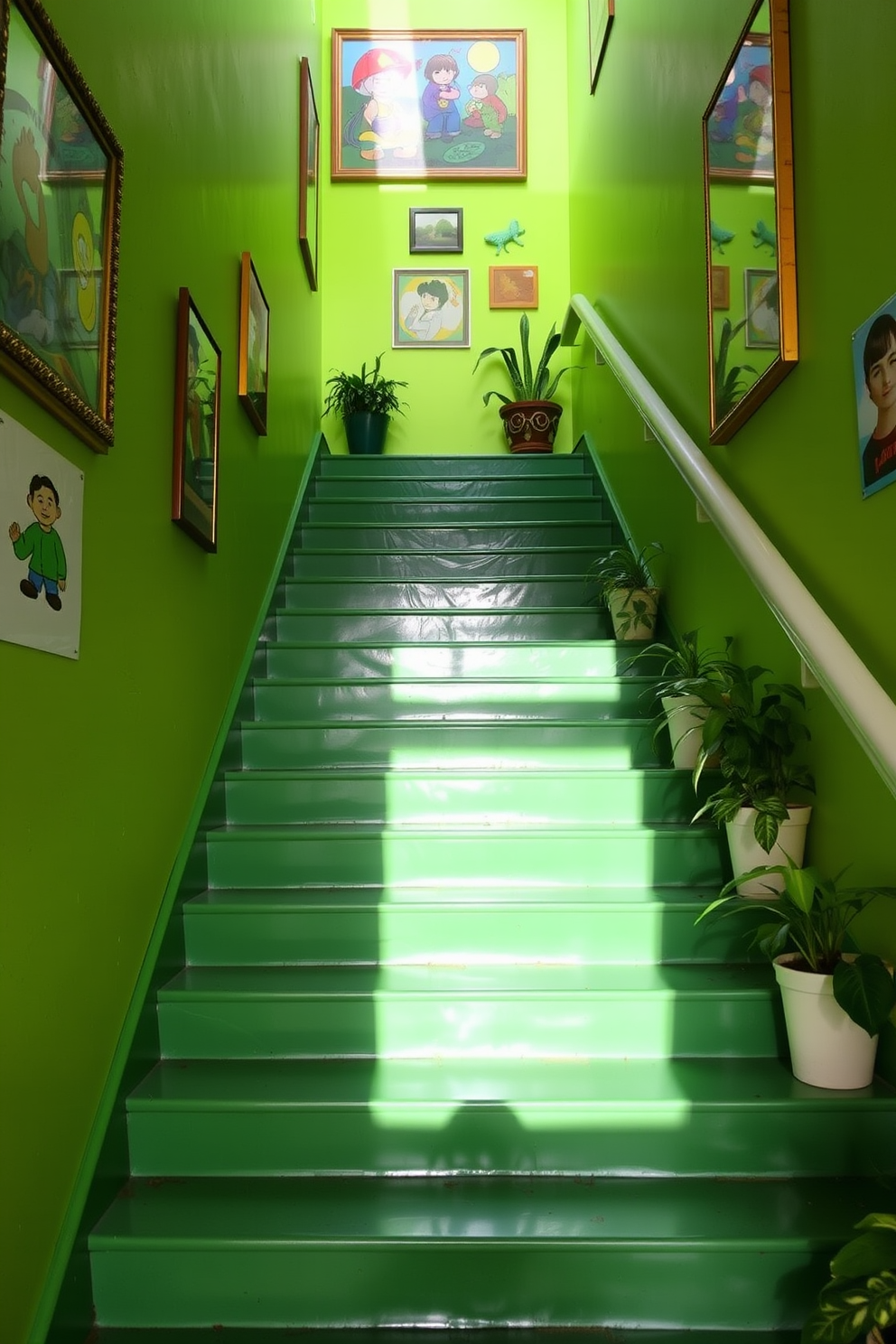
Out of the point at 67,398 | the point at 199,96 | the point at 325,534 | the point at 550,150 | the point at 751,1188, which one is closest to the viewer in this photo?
the point at 67,398

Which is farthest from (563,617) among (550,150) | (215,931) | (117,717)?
(550,150)

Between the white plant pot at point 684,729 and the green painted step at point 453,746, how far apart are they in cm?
16

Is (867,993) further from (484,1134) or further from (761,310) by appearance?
(761,310)

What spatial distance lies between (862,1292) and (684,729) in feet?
4.76

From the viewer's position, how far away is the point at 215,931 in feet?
7.03

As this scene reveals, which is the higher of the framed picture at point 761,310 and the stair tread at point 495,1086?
the framed picture at point 761,310

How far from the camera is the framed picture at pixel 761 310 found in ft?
6.69

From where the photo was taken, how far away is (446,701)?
9.64ft

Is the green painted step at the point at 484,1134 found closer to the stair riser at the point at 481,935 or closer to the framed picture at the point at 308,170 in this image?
the stair riser at the point at 481,935

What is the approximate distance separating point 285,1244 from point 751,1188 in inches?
30.0

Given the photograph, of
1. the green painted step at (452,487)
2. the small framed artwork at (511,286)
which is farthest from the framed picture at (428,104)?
the green painted step at (452,487)

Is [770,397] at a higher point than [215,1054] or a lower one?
higher

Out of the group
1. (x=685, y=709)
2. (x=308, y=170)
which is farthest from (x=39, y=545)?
(x=308, y=170)

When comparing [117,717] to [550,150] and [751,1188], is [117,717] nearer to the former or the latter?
[751,1188]
